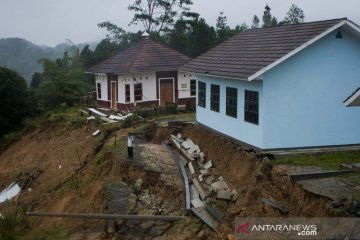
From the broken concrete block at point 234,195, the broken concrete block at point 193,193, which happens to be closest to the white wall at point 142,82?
the broken concrete block at point 193,193

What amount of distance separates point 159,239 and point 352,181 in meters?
5.74

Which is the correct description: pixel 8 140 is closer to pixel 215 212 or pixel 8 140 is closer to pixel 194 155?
pixel 194 155

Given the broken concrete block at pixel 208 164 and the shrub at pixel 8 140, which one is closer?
the broken concrete block at pixel 208 164

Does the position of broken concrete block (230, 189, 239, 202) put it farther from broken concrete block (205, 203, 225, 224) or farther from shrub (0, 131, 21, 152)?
shrub (0, 131, 21, 152)

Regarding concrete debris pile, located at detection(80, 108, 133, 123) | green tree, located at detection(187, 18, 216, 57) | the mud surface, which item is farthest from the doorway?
green tree, located at detection(187, 18, 216, 57)

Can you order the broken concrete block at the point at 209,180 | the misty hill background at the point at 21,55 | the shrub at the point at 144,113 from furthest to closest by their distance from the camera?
the misty hill background at the point at 21,55 → the shrub at the point at 144,113 → the broken concrete block at the point at 209,180

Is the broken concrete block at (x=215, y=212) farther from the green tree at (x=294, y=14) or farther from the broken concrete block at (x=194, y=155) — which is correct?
the green tree at (x=294, y=14)

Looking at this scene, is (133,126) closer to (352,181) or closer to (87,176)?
(87,176)

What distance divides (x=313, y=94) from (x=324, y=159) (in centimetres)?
240

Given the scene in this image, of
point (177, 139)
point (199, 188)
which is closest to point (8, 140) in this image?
point (177, 139)

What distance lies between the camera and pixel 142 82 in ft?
98.7

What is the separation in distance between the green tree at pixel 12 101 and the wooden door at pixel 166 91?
1057 centimetres

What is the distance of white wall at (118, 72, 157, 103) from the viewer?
97.8 feet

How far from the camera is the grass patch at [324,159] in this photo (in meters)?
14.8
